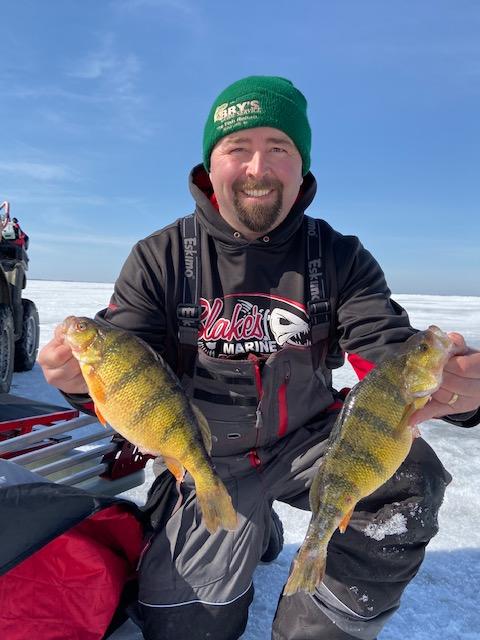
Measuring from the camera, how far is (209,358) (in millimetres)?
2512

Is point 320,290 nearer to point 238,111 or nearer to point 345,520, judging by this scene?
point 238,111

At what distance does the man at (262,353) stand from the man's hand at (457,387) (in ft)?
0.93

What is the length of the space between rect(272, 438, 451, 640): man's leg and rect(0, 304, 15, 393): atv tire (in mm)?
3882

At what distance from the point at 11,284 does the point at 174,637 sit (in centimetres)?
495

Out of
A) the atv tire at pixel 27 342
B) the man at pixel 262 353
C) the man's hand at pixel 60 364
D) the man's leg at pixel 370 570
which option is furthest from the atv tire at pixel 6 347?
the man's leg at pixel 370 570

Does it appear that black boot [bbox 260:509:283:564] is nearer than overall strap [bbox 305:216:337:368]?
No

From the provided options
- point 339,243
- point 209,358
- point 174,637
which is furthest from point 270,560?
point 339,243

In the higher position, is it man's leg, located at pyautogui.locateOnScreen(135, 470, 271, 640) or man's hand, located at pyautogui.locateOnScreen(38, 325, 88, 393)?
man's hand, located at pyautogui.locateOnScreen(38, 325, 88, 393)

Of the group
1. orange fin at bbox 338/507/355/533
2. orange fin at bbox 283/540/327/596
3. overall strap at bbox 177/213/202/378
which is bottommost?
orange fin at bbox 283/540/327/596

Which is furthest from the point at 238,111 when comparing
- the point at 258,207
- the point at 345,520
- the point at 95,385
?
the point at 345,520

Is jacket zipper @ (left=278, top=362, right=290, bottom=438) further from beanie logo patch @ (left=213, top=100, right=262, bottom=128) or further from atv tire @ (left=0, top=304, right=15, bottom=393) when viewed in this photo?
atv tire @ (left=0, top=304, right=15, bottom=393)

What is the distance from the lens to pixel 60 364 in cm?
193

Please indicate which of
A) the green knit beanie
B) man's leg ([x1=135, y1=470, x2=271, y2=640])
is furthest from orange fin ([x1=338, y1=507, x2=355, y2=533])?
the green knit beanie

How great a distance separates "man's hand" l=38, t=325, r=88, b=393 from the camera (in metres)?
1.88
